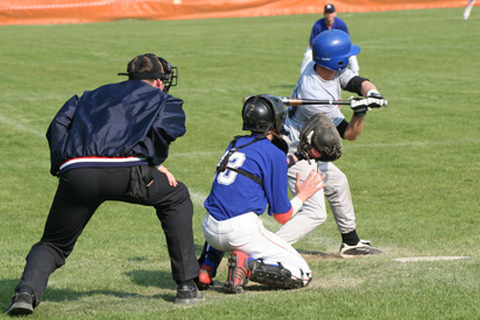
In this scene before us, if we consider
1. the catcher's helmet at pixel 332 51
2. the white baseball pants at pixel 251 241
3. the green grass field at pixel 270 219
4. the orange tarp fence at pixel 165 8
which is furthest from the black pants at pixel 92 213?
the orange tarp fence at pixel 165 8

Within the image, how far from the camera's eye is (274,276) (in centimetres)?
634

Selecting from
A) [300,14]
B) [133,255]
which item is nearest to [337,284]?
[133,255]

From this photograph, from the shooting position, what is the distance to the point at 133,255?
829 cm

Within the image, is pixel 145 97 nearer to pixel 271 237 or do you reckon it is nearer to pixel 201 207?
pixel 271 237

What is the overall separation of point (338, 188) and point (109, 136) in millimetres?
3002

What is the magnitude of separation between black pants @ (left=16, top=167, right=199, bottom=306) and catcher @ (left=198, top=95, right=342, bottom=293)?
41cm

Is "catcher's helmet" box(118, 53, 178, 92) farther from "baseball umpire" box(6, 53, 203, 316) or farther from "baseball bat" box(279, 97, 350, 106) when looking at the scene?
"baseball bat" box(279, 97, 350, 106)

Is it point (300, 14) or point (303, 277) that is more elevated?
point (303, 277)

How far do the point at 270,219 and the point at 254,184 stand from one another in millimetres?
3611

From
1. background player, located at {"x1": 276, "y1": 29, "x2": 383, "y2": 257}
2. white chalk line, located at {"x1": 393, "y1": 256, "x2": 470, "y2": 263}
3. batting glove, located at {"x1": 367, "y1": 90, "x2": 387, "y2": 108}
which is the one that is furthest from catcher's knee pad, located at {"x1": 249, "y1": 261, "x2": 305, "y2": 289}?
batting glove, located at {"x1": 367, "y1": 90, "x2": 387, "y2": 108}

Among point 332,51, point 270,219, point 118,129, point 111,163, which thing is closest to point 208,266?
point 111,163

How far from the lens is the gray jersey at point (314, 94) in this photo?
771 centimetres

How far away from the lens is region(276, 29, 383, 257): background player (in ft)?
25.1

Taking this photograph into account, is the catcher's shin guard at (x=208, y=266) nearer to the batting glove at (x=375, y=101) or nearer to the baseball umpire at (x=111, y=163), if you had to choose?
the baseball umpire at (x=111, y=163)
